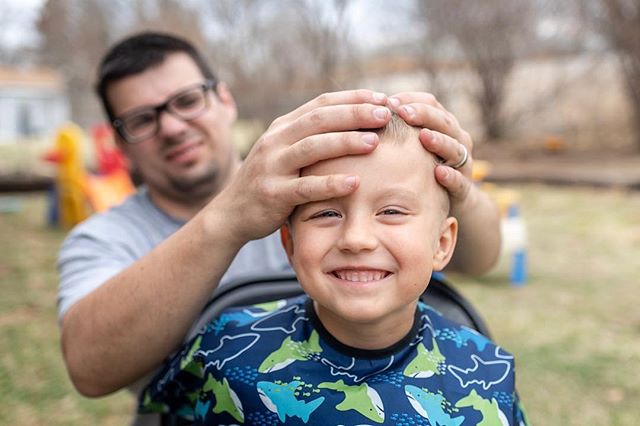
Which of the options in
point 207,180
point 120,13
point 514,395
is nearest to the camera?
point 514,395

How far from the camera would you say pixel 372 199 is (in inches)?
47.2

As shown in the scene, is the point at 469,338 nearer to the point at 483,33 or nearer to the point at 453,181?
the point at 453,181

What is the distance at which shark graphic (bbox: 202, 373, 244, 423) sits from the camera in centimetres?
130

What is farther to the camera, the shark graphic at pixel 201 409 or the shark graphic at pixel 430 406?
the shark graphic at pixel 201 409

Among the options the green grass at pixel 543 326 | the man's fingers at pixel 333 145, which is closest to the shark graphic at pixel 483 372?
the man's fingers at pixel 333 145

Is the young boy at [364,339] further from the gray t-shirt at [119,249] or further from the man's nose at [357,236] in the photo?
the gray t-shirt at [119,249]

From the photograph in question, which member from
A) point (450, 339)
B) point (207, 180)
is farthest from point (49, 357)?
point (450, 339)

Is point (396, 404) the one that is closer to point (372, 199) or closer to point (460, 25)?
point (372, 199)

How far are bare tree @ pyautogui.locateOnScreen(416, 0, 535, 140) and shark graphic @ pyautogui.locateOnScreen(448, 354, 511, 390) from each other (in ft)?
38.7

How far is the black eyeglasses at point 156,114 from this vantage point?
2180 mm

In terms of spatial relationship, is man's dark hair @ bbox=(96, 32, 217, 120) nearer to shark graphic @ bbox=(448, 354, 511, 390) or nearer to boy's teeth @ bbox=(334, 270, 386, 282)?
boy's teeth @ bbox=(334, 270, 386, 282)

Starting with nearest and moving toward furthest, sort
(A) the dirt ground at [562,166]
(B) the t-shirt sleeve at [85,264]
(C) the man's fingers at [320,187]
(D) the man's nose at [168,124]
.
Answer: (C) the man's fingers at [320,187] < (B) the t-shirt sleeve at [85,264] < (D) the man's nose at [168,124] < (A) the dirt ground at [562,166]

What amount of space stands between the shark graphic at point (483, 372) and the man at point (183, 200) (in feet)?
1.22

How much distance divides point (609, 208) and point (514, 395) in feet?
24.9
